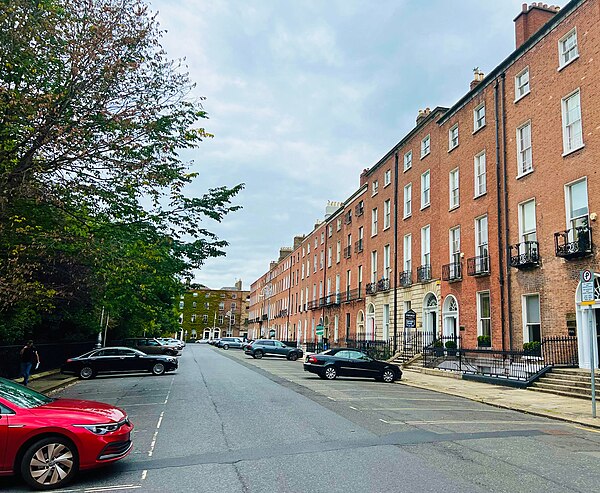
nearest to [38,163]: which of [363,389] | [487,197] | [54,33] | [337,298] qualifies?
[54,33]

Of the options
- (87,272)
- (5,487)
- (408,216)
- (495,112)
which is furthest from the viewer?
(408,216)

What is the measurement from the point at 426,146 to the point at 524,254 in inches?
505

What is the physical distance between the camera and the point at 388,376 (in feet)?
72.2

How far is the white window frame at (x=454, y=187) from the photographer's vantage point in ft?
90.3

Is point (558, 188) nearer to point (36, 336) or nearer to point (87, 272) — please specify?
point (87, 272)

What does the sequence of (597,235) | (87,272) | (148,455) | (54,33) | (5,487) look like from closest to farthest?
(5,487), (148,455), (54,33), (87,272), (597,235)

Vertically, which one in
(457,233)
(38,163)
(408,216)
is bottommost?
(38,163)

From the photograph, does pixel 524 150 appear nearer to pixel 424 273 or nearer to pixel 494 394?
pixel 424 273

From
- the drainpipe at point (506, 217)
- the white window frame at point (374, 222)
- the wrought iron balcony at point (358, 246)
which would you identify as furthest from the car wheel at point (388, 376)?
the wrought iron balcony at point (358, 246)

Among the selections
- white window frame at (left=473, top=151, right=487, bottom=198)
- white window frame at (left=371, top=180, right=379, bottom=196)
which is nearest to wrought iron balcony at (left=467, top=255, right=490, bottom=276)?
white window frame at (left=473, top=151, right=487, bottom=198)

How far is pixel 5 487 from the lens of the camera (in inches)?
251

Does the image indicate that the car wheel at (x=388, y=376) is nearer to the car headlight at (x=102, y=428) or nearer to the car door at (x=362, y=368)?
the car door at (x=362, y=368)

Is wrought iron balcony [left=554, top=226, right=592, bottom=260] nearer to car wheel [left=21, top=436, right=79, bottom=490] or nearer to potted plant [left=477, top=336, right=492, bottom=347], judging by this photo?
potted plant [left=477, top=336, right=492, bottom=347]

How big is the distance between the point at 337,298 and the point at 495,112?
2571cm
